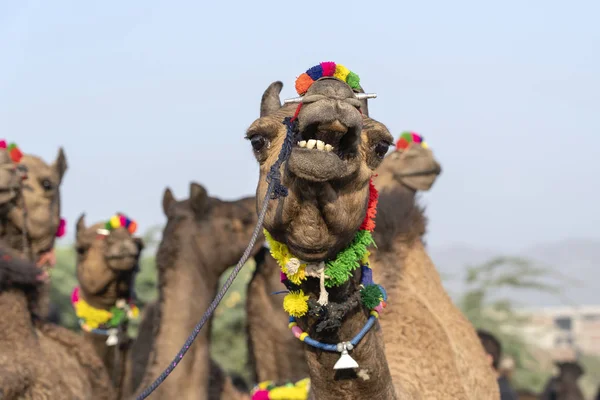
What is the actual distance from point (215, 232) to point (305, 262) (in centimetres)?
478

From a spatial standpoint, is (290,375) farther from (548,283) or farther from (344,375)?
(548,283)

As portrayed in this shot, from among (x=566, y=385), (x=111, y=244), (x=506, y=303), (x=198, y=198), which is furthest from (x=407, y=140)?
(x=506, y=303)

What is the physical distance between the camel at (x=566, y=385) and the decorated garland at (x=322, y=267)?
30.2 ft

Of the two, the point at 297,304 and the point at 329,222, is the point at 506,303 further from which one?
the point at 329,222

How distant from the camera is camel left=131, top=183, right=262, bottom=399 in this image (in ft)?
22.5

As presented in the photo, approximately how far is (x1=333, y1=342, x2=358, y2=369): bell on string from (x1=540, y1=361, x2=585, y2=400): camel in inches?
357

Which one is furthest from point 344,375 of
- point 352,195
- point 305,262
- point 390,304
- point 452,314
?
point 452,314

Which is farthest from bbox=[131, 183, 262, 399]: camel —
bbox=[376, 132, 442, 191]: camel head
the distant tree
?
the distant tree

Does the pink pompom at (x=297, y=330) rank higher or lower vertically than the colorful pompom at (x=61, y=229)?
higher

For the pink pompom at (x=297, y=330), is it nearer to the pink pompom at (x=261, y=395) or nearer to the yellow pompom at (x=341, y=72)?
the yellow pompom at (x=341, y=72)

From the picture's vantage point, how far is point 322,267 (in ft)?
10.1

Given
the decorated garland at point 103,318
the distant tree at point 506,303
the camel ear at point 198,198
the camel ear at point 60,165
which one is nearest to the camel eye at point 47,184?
the camel ear at point 60,165

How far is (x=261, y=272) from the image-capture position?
8031 millimetres

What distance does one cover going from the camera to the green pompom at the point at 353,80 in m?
3.16
